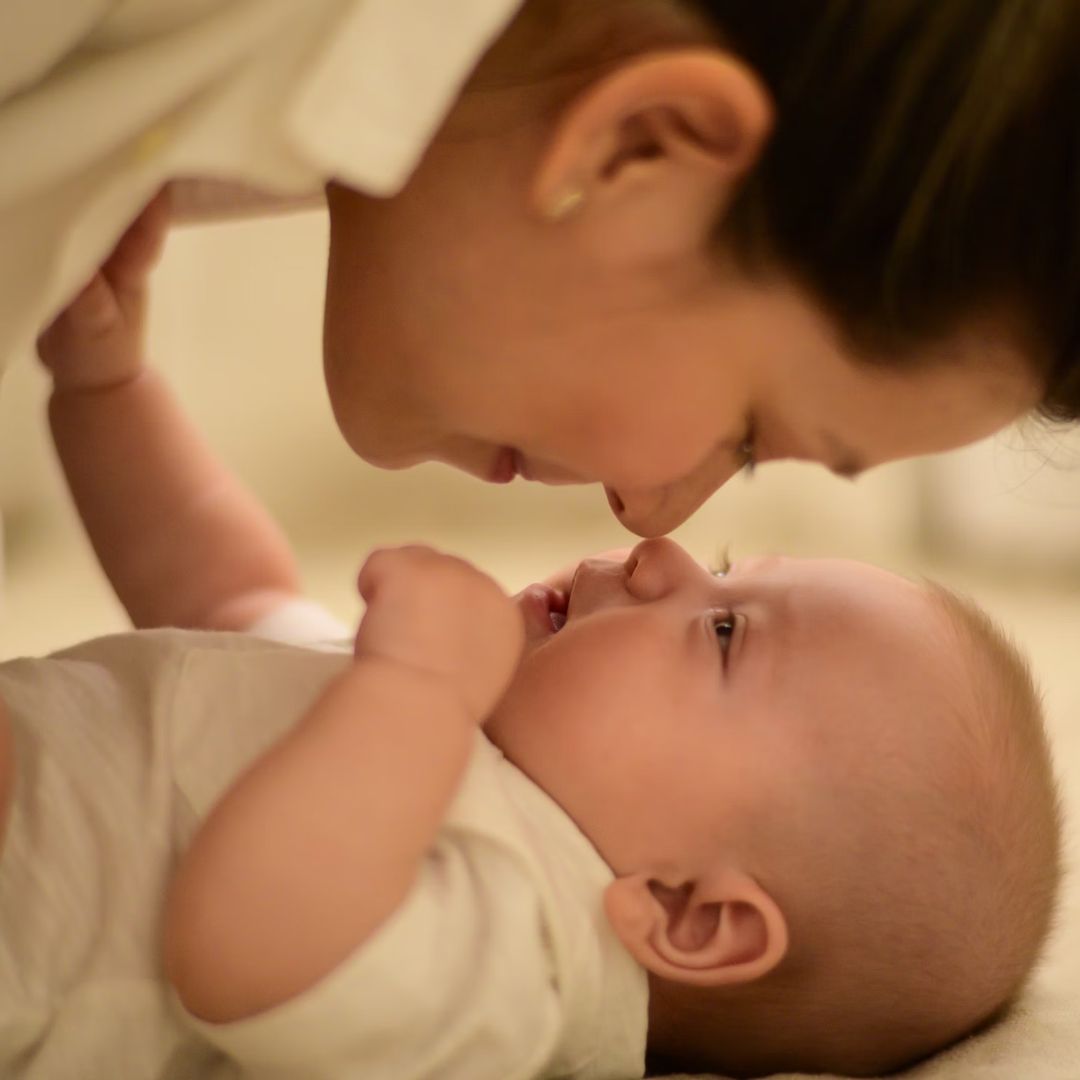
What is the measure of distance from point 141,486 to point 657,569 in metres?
0.42

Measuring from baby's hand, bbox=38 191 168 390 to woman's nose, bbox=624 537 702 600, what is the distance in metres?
0.42

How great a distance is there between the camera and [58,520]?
194cm

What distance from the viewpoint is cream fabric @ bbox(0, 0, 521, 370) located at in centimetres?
62

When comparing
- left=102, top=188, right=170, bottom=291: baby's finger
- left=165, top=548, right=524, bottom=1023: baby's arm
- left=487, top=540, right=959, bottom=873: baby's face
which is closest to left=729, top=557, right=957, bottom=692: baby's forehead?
left=487, top=540, right=959, bottom=873: baby's face

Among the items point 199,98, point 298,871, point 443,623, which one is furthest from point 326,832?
point 199,98

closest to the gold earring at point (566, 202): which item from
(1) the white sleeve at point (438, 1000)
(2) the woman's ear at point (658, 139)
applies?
(2) the woman's ear at point (658, 139)

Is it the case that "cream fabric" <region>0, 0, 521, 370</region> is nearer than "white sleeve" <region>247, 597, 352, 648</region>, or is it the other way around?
"cream fabric" <region>0, 0, 521, 370</region>

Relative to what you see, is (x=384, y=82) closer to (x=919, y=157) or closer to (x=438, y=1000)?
(x=919, y=157)

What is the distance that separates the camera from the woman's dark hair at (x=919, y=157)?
0.64 metres

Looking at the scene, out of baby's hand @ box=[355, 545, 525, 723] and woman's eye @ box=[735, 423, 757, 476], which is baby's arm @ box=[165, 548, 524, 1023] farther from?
woman's eye @ box=[735, 423, 757, 476]

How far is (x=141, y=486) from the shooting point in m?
1.12

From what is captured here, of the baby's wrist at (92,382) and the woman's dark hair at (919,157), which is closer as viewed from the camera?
the woman's dark hair at (919,157)

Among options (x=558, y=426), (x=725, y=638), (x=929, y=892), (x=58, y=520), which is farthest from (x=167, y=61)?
(x=58, y=520)

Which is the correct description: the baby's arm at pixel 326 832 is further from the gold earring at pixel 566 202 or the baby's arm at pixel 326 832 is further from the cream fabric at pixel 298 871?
the gold earring at pixel 566 202
